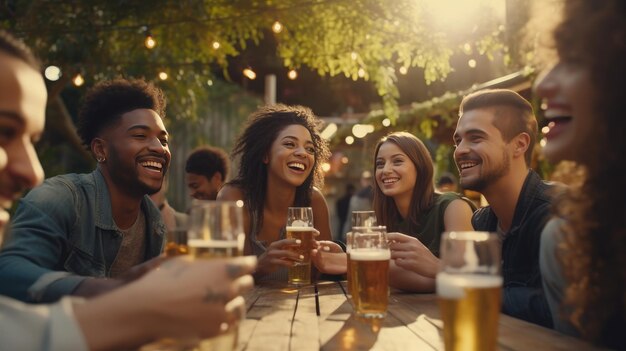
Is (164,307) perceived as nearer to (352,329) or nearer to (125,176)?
(352,329)

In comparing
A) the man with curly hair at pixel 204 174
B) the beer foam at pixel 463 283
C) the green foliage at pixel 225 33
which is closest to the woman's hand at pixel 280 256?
the beer foam at pixel 463 283

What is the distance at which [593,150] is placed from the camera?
113cm

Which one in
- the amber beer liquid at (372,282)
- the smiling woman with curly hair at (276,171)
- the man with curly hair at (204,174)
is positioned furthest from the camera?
the man with curly hair at (204,174)

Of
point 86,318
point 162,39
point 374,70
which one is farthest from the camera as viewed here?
point 374,70

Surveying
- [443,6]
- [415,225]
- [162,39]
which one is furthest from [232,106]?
[415,225]

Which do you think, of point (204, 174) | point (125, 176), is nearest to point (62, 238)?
point (125, 176)

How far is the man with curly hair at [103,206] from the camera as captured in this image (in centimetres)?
182

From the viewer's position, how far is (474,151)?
2.49 metres

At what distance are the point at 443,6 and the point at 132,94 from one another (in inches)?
137

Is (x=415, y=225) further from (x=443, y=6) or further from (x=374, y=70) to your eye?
(x=374, y=70)

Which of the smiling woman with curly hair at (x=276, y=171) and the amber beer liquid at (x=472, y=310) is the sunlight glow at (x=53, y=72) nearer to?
the smiling woman with curly hair at (x=276, y=171)

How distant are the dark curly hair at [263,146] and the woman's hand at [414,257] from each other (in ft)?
4.97

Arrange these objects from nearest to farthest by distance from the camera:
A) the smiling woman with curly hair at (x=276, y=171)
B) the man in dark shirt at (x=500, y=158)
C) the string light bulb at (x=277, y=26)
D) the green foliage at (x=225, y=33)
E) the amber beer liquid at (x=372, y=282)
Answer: the amber beer liquid at (x=372, y=282) → the man in dark shirt at (x=500, y=158) → the smiling woman with curly hair at (x=276, y=171) → the green foliage at (x=225, y=33) → the string light bulb at (x=277, y=26)

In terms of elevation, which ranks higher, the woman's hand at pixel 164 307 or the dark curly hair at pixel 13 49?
the dark curly hair at pixel 13 49
